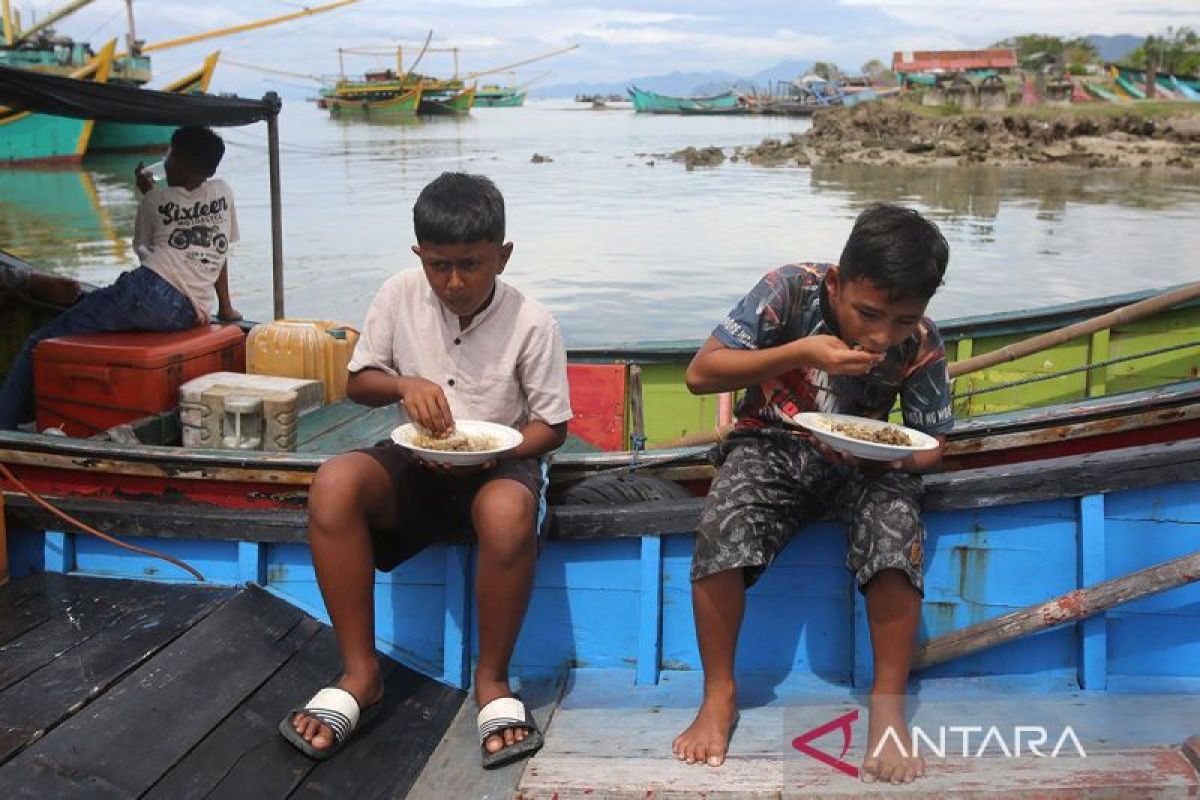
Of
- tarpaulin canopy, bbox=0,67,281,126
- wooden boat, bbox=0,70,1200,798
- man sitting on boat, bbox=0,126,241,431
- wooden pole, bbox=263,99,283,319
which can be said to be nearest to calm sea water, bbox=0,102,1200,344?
wooden pole, bbox=263,99,283,319

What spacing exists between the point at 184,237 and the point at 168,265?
0.51 feet

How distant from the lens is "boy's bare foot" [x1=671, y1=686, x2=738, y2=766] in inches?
92.0

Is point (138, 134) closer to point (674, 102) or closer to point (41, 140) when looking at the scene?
point (41, 140)

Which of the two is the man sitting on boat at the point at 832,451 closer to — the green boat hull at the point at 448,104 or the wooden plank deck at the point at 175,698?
the wooden plank deck at the point at 175,698

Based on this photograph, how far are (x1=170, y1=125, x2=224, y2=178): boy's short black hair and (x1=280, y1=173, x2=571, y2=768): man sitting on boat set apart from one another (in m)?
2.31

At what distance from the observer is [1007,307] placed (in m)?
13.0

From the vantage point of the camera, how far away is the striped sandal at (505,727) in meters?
2.41

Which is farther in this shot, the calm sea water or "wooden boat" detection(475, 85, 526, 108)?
"wooden boat" detection(475, 85, 526, 108)

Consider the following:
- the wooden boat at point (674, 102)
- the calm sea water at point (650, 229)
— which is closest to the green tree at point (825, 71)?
the wooden boat at point (674, 102)

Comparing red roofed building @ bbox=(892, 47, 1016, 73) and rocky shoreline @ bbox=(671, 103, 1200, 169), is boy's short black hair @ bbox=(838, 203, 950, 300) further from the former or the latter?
red roofed building @ bbox=(892, 47, 1016, 73)

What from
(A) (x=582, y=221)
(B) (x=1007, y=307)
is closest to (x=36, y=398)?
(B) (x=1007, y=307)

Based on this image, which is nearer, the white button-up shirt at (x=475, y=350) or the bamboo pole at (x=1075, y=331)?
the white button-up shirt at (x=475, y=350)

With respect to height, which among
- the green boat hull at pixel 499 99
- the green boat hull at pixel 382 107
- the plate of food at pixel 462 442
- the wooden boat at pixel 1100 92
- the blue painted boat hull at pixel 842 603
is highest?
the green boat hull at pixel 499 99

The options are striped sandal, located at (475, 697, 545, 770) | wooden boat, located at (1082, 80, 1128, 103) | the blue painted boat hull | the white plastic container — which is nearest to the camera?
striped sandal, located at (475, 697, 545, 770)
